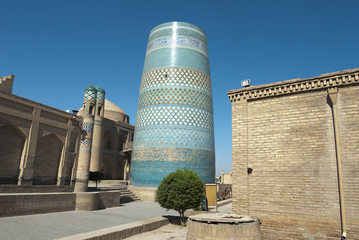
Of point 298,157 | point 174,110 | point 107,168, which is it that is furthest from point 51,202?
point 107,168

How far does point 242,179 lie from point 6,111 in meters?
9.42

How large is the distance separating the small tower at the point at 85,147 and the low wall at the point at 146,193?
353 centimetres

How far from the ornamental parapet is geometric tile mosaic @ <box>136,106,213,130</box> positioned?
774cm

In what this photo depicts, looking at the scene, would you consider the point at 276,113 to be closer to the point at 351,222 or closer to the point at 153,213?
the point at 351,222

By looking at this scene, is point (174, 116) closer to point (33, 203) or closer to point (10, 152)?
point (10, 152)

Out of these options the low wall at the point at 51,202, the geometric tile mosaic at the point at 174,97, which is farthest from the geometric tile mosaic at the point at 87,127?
the geometric tile mosaic at the point at 174,97

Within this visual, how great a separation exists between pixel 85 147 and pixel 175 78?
6339 millimetres

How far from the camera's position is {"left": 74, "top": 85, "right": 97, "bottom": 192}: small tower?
466 inches

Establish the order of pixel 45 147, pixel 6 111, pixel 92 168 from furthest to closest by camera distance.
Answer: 1. pixel 92 168
2. pixel 45 147
3. pixel 6 111

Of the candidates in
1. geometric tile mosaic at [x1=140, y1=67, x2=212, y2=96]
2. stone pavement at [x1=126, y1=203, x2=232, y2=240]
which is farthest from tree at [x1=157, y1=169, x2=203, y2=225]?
geometric tile mosaic at [x1=140, y1=67, x2=212, y2=96]

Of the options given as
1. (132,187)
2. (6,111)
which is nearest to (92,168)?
(132,187)

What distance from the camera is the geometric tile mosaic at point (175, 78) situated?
15.5 m

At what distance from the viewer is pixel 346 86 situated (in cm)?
580

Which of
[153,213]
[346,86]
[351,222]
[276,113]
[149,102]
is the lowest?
[153,213]
